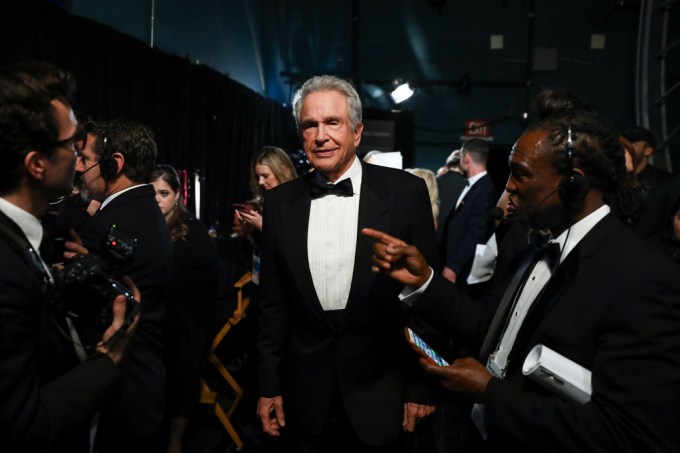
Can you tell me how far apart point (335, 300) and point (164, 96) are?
3.61 m

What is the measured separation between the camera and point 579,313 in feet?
4.17

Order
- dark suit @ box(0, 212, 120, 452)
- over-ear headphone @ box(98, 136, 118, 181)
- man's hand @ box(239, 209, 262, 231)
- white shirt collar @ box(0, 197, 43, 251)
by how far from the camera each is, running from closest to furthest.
Result: dark suit @ box(0, 212, 120, 452), white shirt collar @ box(0, 197, 43, 251), over-ear headphone @ box(98, 136, 118, 181), man's hand @ box(239, 209, 262, 231)

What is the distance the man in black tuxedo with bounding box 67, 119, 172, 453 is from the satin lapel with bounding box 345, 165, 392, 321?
77 cm

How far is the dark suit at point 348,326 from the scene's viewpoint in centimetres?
200

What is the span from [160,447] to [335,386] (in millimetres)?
1737

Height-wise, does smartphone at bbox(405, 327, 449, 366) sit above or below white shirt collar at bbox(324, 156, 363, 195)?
below

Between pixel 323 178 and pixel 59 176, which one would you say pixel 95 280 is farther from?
pixel 323 178

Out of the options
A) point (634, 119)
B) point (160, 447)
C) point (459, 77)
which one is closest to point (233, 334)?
point (160, 447)

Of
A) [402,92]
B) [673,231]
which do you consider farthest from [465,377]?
[402,92]

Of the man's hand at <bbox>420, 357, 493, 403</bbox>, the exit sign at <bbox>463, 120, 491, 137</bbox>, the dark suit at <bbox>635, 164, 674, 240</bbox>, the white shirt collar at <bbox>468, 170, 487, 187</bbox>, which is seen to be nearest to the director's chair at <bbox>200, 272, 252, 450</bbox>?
the white shirt collar at <bbox>468, 170, 487, 187</bbox>

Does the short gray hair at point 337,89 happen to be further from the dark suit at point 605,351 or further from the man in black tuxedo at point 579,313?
the dark suit at point 605,351

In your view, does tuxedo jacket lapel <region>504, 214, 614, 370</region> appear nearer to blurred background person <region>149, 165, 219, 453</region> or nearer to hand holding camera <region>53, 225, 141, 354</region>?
hand holding camera <region>53, 225, 141, 354</region>

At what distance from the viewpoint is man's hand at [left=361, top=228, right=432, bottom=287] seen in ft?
5.39

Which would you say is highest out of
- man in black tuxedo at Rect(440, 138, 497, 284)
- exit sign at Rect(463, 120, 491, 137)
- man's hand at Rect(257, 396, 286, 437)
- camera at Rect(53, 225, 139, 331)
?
exit sign at Rect(463, 120, 491, 137)
